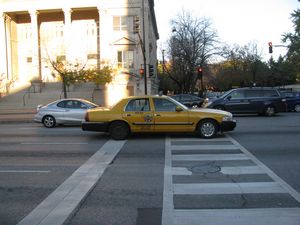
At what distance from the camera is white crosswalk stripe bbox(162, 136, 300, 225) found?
5.80 meters

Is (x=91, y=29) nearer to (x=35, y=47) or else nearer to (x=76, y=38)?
(x=76, y=38)

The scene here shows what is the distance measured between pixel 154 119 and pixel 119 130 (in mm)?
1190

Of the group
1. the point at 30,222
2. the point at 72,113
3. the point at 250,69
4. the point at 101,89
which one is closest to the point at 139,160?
the point at 30,222

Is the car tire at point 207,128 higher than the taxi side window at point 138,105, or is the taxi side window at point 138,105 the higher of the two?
the taxi side window at point 138,105

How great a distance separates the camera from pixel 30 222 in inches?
224

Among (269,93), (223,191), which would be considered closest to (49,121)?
(269,93)

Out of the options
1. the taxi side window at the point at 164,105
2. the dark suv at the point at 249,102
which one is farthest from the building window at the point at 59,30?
the taxi side window at the point at 164,105

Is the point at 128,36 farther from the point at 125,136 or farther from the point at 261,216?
the point at 261,216

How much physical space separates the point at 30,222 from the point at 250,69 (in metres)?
90.8

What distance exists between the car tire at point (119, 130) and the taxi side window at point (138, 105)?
0.52 metres

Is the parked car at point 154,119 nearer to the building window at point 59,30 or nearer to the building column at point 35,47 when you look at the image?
the building column at point 35,47

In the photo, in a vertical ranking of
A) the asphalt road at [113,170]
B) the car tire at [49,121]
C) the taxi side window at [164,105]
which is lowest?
the asphalt road at [113,170]

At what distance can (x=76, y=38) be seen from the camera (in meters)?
51.4

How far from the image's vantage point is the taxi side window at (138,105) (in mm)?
14047
